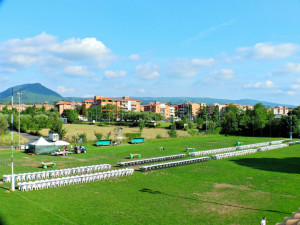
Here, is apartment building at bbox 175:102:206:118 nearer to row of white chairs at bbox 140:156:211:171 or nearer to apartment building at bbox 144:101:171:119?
apartment building at bbox 144:101:171:119

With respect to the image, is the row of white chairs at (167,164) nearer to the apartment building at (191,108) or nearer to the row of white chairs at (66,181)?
the row of white chairs at (66,181)

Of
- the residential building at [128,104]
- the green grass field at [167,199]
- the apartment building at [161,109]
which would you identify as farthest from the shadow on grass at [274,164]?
the apartment building at [161,109]

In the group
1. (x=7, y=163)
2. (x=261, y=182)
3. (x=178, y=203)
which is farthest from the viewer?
(x=7, y=163)

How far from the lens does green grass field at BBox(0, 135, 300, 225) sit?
568 inches

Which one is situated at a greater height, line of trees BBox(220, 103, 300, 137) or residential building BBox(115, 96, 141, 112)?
residential building BBox(115, 96, 141, 112)

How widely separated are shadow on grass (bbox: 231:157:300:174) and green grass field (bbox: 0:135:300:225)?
0.49 m

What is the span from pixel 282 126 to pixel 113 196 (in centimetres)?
6582

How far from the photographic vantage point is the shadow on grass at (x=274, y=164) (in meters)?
28.3

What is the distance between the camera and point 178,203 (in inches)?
674

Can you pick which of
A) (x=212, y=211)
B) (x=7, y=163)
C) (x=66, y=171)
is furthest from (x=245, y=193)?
(x=7, y=163)

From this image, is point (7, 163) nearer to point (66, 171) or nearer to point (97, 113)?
point (66, 171)

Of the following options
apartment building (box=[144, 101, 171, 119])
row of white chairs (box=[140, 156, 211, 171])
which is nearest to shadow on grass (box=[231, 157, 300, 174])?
row of white chairs (box=[140, 156, 211, 171])

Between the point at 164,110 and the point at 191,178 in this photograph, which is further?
the point at 164,110

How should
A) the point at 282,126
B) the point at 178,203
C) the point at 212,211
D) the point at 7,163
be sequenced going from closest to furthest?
1. the point at 212,211
2. the point at 178,203
3. the point at 7,163
4. the point at 282,126
